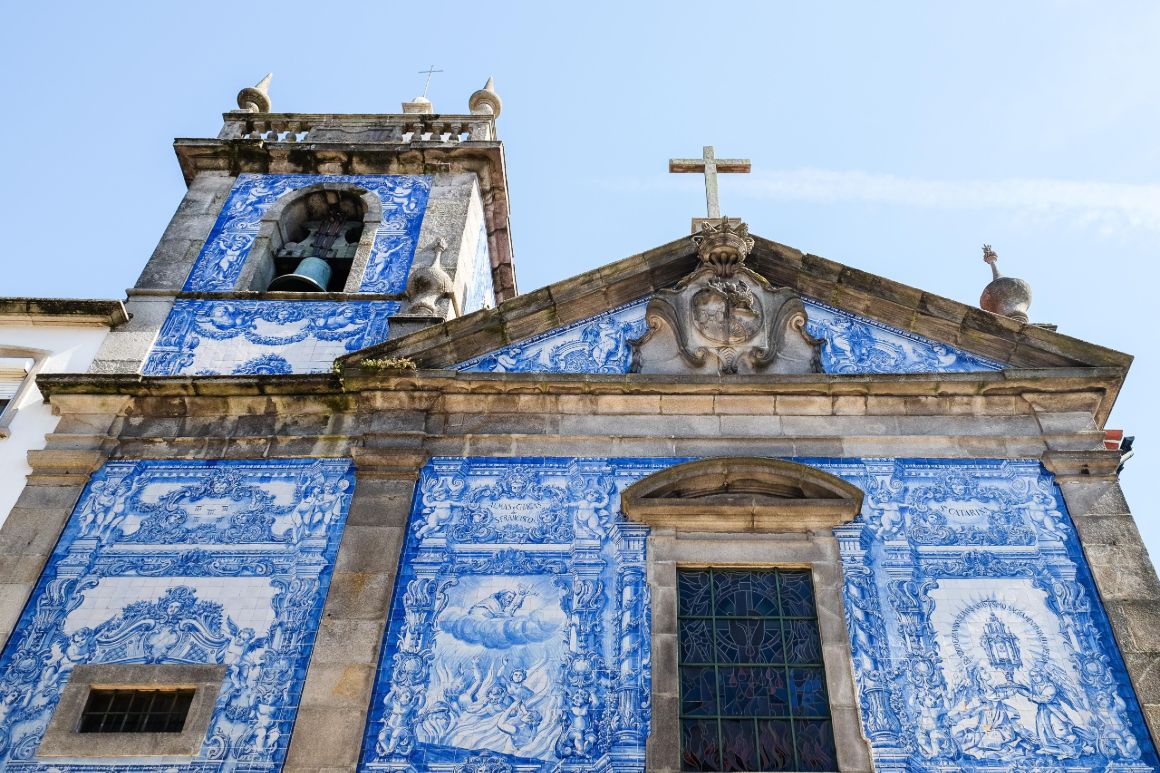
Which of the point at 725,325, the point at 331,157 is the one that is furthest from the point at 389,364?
the point at 331,157

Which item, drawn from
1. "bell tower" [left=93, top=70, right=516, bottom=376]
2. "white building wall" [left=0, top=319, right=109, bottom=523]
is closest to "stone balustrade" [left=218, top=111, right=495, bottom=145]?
"bell tower" [left=93, top=70, right=516, bottom=376]

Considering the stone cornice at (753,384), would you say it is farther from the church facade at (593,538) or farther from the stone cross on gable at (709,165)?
the stone cross on gable at (709,165)

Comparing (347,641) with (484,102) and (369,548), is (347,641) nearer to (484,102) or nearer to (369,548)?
(369,548)

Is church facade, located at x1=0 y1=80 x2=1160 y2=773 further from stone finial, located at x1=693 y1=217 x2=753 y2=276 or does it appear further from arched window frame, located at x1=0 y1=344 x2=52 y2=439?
arched window frame, located at x1=0 y1=344 x2=52 y2=439

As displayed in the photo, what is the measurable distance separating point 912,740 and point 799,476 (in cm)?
203

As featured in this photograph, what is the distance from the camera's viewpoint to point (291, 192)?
11875 mm

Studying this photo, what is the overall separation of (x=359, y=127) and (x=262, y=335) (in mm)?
3607

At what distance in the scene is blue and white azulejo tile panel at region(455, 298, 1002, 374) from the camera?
9172mm

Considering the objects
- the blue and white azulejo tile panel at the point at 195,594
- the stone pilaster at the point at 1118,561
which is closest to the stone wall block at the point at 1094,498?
the stone pilaster at the point at 1118,561

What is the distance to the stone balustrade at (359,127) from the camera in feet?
41.2

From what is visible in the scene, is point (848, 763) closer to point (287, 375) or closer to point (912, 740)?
point (912, 740)

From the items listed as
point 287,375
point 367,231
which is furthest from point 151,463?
point 367,231

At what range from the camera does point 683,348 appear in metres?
9.19

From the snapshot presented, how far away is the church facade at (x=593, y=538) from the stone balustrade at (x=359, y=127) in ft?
9.56
